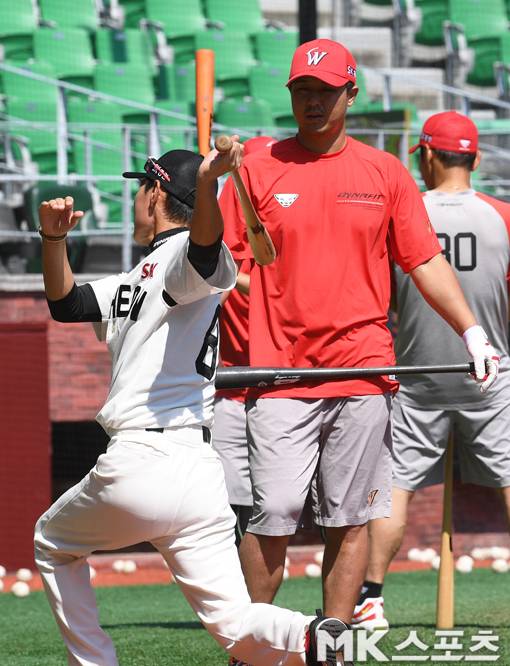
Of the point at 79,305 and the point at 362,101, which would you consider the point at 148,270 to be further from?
the point at 362,101

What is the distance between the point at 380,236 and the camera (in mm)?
4871

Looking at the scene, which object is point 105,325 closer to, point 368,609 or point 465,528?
point 368,609

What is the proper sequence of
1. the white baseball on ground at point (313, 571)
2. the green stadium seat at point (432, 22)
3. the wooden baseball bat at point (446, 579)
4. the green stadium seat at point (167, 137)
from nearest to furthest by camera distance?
the wooden baseball bat at point (446, 579) < the white baseball on ground at point (313, 571) < the green stadium seat at point (167, 137) < the green stadium seat at point (432, 22)

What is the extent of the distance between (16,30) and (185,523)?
11.0 m

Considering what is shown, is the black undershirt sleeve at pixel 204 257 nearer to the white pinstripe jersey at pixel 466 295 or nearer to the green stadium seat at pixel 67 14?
the white pinstripe jersey at pixel 466 295

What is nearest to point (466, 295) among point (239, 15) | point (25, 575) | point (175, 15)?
point (25, 575)

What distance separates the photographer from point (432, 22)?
16.0 m

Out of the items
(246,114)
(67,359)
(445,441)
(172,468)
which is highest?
(246,114)

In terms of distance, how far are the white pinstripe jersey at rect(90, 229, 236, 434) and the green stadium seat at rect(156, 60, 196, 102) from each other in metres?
10.1

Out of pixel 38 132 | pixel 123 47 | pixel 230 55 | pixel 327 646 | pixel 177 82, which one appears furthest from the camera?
pixel 230 55

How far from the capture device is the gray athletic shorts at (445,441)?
19.8 ft

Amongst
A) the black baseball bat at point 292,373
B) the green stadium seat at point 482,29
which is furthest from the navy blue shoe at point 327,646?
the green stadium seat at point 482,29

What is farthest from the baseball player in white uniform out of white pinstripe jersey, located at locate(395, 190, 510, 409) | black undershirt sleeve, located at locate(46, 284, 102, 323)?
white pinstripe jersey, located at locate(395, 190, 510, 409)

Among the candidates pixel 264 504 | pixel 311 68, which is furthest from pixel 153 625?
pixel 311 68
